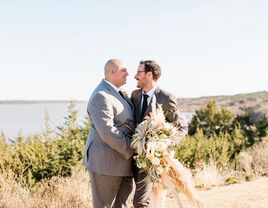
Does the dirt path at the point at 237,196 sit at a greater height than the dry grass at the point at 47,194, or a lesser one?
lesser

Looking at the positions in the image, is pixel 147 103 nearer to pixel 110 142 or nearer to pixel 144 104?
pixel 144 104

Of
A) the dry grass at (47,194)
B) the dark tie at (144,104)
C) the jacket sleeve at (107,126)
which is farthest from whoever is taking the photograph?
the dry grass at (47,194)

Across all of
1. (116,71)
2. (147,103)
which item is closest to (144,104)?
(147,103)

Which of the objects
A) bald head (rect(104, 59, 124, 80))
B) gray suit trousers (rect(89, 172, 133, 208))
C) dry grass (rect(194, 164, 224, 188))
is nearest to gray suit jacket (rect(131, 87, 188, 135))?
bald head (rect(104, 59, 124, 80))

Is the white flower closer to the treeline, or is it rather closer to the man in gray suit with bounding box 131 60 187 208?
the man in gray suit with bounding box 131 60 187 208

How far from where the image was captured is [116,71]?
517cm

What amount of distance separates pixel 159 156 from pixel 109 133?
674 millimetres

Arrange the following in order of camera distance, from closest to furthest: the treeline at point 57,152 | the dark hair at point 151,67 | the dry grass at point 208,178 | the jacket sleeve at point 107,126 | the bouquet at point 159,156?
1. the jacket sleeve at point 107,126
2. the bouquet at point 159,156
3. the dark hair at point 151,67
4. the treeline at point 57,152
5. the dry grass at point 208,178

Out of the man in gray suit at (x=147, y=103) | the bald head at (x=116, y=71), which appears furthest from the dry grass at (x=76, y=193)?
the bald head at (x=116, y=71)

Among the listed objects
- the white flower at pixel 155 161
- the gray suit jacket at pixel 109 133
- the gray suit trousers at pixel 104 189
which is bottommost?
the gray suit trousers at pixel 104 189

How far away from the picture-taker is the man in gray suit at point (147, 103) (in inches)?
212

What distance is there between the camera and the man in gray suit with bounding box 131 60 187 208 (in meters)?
5.39

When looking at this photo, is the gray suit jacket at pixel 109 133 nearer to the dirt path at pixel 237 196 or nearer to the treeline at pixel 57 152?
the dirt path at pixel 237 196

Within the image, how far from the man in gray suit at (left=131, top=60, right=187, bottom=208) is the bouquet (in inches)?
3.7
